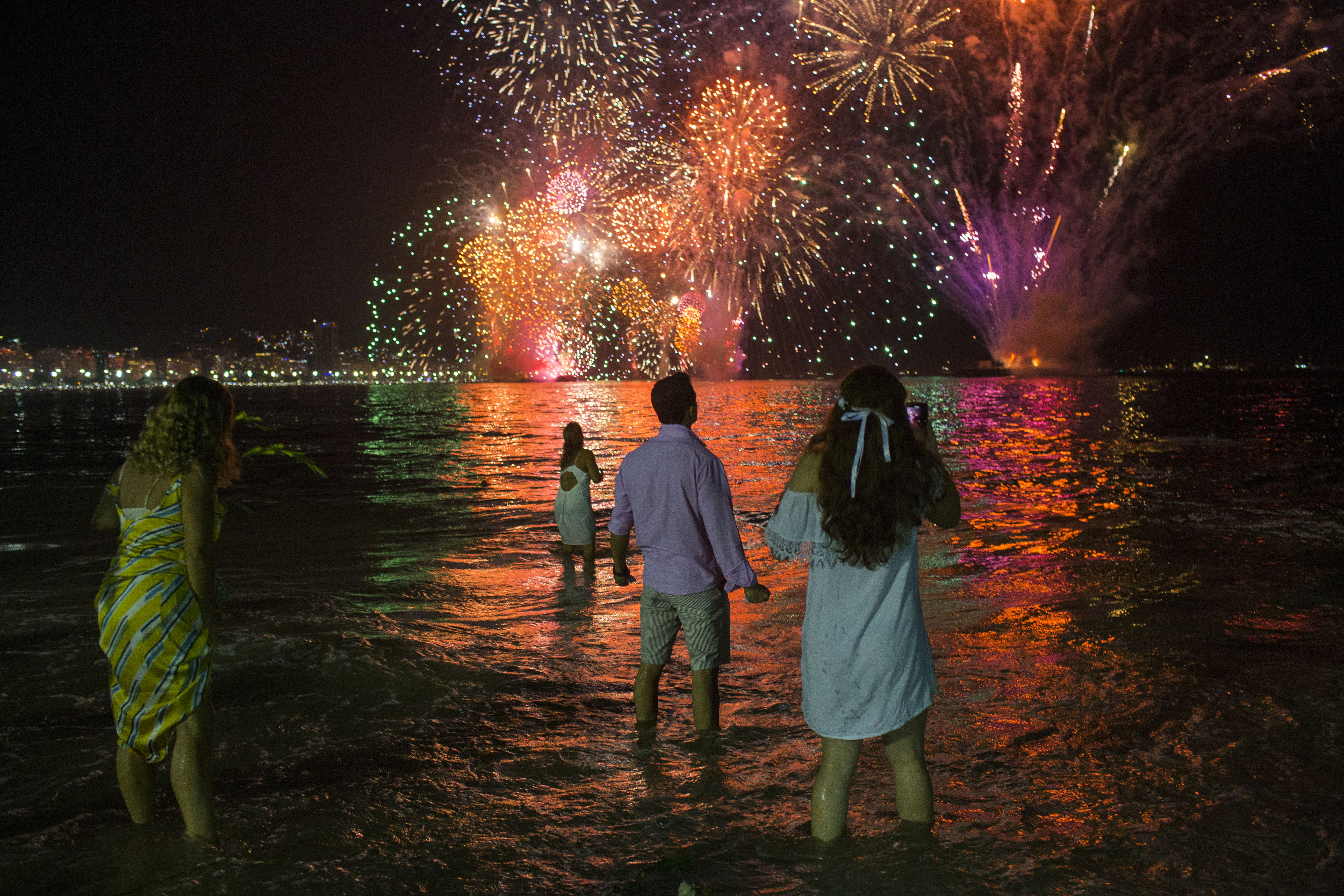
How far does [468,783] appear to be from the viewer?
4648mm

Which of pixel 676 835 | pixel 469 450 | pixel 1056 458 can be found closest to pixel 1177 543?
pixel 676 835

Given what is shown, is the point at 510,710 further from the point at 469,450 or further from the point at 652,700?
the point at 469,450

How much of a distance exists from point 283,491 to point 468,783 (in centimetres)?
1549

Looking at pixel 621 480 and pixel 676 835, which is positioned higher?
pixel 621 480

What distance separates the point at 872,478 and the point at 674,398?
5.24ft

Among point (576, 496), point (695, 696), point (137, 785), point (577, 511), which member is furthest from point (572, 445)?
point (137, 785)

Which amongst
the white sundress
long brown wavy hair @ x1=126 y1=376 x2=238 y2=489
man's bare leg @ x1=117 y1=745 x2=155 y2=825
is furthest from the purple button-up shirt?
the white sundress

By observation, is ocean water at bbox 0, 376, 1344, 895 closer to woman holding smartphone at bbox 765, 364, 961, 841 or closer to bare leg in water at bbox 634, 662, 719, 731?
bare leg in water at bbox 634, 662, 719, 731

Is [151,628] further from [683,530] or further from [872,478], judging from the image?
[872,478]

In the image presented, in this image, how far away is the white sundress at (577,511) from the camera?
9984 mm

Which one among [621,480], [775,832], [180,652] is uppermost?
[621,480]

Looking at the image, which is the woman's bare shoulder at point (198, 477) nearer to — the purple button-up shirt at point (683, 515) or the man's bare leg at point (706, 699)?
the purple button-up shirt at point (683, 515)

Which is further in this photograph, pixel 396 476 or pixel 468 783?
pixel 396 476

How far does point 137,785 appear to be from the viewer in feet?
12.3
